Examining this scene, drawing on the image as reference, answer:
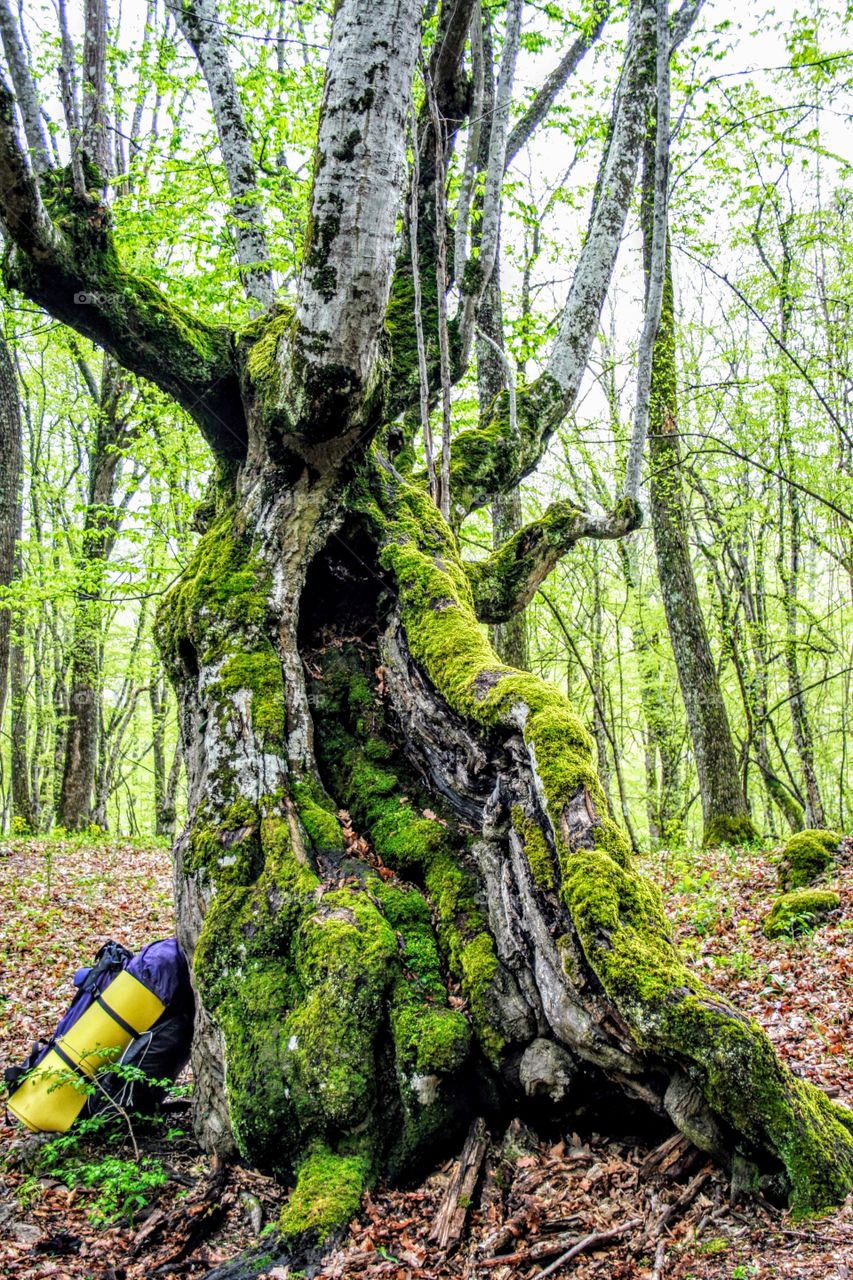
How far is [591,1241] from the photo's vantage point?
104 inches

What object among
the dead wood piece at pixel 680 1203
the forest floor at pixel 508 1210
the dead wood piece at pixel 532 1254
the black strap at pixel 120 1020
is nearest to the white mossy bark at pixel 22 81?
the black strap at pixel 120 1020

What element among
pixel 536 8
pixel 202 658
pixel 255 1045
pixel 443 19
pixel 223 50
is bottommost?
pixel 255 1045

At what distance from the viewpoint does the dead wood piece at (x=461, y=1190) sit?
2.90 meters

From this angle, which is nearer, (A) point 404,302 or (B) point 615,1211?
(B) point 615,1211

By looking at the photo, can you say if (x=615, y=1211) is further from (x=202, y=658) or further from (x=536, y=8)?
(x=536, y=8)

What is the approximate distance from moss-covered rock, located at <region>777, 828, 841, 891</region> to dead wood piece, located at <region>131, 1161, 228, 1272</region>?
566cm

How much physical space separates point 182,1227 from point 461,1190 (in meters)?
1.25

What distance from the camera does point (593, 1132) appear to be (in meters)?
3.24

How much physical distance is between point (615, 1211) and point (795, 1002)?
2583mm

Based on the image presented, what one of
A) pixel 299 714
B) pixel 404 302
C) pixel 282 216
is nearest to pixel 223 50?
pixel 282 216

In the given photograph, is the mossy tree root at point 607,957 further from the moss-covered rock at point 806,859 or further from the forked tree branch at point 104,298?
the moss-covered rock at point 806,859

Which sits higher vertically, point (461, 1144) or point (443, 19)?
point (443, 19)

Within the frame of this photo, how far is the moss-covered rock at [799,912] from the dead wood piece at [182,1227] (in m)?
4.55

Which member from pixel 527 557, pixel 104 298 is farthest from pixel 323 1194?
pixel 104 298
